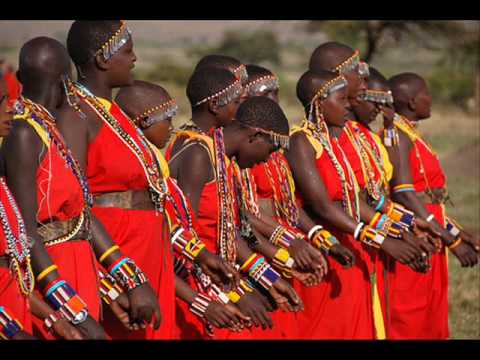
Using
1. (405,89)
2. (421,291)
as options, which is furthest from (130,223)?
(405,89)

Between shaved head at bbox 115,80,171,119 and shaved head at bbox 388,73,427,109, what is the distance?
13.6ft

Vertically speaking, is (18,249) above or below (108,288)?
above

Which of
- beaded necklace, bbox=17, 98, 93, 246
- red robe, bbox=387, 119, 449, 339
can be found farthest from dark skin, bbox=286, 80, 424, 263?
beaded necklace, bbox=17, 98, 93, 246

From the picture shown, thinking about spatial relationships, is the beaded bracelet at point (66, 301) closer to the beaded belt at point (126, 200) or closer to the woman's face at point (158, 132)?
the beaded belt at point (126, 200)

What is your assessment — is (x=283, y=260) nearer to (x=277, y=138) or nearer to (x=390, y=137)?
(x=277, y=138)

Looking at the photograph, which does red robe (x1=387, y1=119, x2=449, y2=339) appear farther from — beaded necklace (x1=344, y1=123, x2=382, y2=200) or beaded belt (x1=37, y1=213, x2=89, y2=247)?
beaded belt (x1=37, y1=213, x2=89, y2=247)

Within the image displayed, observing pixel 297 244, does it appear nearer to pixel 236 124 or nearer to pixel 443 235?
pixel 236 124

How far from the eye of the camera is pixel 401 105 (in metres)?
10.3

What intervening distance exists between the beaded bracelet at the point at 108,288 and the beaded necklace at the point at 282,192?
7.45 feet

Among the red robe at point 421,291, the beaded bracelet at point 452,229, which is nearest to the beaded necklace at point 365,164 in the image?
the red robe at point 421,291

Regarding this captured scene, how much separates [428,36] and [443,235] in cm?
2612

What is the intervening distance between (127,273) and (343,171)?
2.92m

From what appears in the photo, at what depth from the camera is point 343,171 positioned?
8062 mm

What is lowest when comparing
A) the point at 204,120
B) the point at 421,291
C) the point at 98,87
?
the point at 421,291
